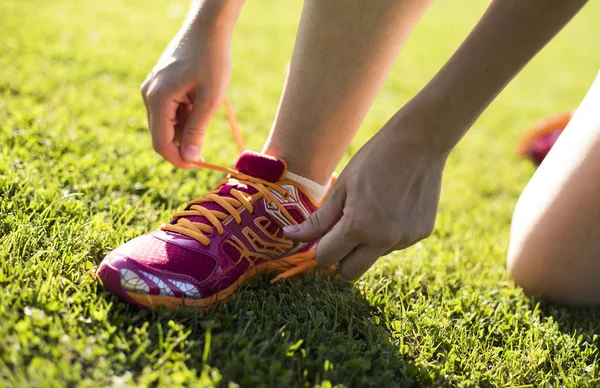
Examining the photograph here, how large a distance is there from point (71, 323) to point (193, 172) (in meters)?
1.13

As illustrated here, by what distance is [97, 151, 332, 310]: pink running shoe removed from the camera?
52.8 inches

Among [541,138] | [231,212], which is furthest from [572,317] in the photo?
[541,138]

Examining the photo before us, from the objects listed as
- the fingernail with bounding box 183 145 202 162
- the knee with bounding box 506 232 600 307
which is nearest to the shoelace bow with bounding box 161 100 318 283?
the fingernail with bounding box 183 145 202 162

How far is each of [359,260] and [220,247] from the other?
392 mm

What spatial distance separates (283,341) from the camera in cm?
130

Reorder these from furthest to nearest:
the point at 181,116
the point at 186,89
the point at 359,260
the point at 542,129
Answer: the point at 542,129 → the point at 181,116 → the point at 186,89 → the point at 359,260

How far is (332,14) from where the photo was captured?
1543 mm

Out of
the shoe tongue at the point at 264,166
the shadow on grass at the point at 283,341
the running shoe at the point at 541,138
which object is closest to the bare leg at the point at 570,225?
the shadow on grass at the point at 283,341

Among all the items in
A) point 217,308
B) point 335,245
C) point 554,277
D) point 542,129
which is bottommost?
point 217,308

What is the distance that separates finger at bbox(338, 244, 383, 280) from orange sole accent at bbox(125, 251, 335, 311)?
1.05 feet

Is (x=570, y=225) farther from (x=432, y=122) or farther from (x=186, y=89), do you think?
(x=186, y=89)

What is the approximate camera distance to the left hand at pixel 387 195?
4.02ft

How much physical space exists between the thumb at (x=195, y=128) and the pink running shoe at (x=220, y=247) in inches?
5.0

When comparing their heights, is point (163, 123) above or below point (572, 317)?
above
